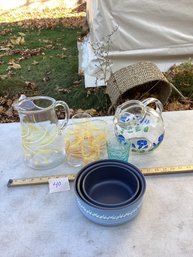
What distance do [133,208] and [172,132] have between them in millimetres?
485

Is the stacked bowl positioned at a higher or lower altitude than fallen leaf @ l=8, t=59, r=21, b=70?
higher

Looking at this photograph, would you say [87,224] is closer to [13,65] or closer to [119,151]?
[119,151]

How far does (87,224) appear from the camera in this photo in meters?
0.83

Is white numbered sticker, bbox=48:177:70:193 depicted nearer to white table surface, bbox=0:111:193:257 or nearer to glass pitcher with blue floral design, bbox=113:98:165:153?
white table surface, bbox=0:111:193:257

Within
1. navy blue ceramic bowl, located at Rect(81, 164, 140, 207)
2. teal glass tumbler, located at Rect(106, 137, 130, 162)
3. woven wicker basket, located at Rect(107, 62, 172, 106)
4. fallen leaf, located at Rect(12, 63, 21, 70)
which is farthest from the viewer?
fallen leaf, located at Rect(12, 63, 21, 70)

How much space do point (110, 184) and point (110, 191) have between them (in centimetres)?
2

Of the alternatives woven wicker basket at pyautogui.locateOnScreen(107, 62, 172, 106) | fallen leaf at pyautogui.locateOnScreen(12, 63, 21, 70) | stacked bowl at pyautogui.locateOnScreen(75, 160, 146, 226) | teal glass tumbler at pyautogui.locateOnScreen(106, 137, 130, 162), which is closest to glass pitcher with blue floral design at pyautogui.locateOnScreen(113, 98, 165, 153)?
teal glass tumbler at pyautogui.locateOnScreen(106, 137, 130, 162)

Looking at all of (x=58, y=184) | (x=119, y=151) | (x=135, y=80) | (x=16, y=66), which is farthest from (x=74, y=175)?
(x=16, y=66)

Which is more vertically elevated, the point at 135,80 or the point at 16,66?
the point at 135,80

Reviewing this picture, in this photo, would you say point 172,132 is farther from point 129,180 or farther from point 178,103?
point 178,103

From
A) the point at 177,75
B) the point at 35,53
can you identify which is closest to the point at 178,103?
the point at 177,75

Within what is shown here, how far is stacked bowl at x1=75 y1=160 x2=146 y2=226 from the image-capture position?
794mm

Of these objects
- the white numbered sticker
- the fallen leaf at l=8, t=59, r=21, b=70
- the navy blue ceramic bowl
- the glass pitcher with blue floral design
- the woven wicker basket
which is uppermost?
the glass pitcher with blue floral design

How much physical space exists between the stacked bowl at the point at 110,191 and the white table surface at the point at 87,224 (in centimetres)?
4
